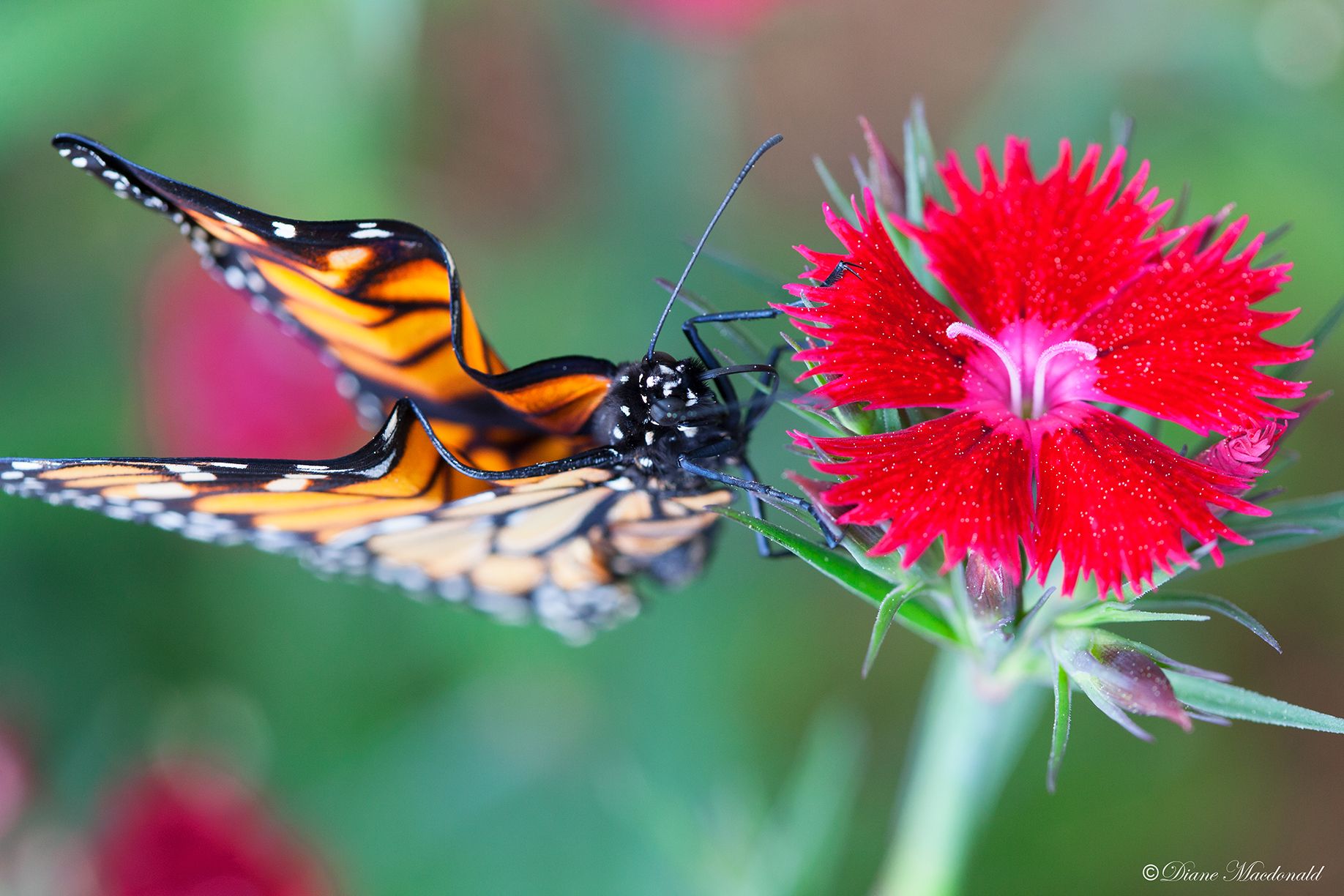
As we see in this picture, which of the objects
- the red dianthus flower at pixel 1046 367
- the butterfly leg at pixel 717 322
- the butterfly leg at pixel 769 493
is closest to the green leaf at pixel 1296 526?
the red dianthus flower at pixel 1046 367

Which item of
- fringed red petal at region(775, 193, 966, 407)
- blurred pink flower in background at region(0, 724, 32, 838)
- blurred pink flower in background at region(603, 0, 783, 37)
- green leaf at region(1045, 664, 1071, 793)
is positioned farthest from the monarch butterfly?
blurred pink flower in background at region(603, 0, 783, 37)

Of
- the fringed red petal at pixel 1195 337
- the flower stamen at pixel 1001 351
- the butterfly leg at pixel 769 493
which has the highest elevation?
the fringed red petal at pixel 1195 337

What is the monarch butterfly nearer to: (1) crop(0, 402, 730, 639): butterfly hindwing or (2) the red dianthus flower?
(1) crop(0, 402, 730, 639): butterfly hindwing


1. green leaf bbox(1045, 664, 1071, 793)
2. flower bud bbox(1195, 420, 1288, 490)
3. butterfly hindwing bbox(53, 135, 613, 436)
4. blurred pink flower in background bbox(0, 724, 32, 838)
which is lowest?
blurred pink flower in background bbox(0, 724, 32, 838)

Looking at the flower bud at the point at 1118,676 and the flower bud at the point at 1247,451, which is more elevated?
the flower bud at the point at 1247,451

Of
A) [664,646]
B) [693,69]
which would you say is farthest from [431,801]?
[693,69]

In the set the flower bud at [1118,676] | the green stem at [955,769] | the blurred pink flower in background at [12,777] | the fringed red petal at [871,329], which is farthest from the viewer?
the blurred pink flower in background at [12,777]

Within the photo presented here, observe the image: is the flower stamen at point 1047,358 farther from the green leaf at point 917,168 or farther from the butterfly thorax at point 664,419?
the butterfly thorax at point 664,419
